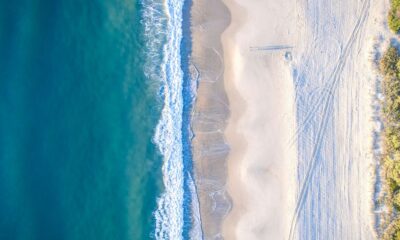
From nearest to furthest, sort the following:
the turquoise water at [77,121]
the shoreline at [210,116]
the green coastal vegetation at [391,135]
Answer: the turquoise water at [77,121] < the green coastal vegetation at [391,135] < the shoreline at [210,116]

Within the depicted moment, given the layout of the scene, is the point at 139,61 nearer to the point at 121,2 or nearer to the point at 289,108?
the point at 121,2

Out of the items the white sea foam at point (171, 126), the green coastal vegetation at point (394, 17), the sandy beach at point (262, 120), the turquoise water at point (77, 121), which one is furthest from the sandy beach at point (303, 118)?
the turquoise water at point (77, 121)

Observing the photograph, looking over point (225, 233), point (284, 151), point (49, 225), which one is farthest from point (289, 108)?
point (49, 225)

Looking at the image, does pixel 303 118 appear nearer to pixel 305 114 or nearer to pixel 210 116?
Result: pixel 305 114

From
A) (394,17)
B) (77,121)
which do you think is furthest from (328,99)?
(77,121)

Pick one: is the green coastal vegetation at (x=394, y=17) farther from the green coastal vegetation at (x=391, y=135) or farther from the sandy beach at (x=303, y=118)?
the green coastal vegetation at (x=391, y=135)

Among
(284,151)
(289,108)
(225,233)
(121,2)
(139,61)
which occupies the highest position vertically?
(121,2)
